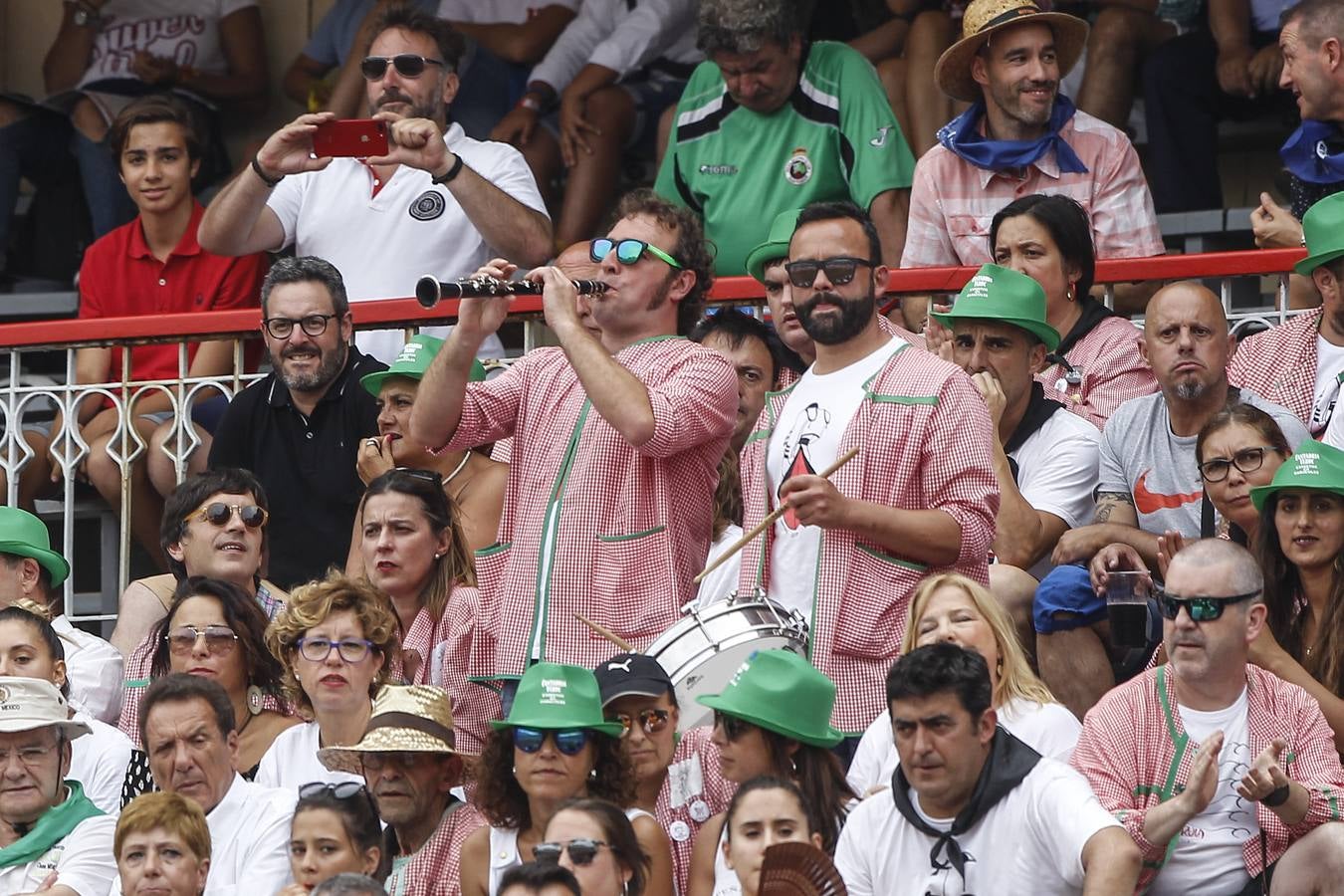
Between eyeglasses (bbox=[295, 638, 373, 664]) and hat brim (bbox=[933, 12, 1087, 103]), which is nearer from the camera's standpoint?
eyeglasses (bbox=[295, 638, 373, 664])

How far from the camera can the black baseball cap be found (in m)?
7.48

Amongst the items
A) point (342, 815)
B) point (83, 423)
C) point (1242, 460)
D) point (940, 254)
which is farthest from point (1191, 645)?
point (83, 423)

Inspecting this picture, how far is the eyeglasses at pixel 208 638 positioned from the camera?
8430mm

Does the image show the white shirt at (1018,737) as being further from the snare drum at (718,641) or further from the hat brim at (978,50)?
the hat brim at (978,50)

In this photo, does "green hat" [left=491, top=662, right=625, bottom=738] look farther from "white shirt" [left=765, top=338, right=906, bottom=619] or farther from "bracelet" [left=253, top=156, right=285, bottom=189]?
"bracelet" [left=253, top=156, right=285, bottom=189]

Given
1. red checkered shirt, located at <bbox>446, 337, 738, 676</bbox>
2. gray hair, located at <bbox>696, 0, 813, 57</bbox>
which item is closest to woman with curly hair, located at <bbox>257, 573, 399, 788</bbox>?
red checkered shirt, located at <bbox>446, 337, 738, 676</bbox>

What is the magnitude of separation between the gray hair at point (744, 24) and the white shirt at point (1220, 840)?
405cm

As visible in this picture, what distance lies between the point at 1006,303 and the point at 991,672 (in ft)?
5.73

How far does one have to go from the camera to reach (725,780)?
7.48 meters

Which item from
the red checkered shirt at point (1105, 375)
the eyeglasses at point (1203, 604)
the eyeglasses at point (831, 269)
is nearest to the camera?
the eyeglasses at point (1203, 604)

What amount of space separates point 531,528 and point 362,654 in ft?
2.00

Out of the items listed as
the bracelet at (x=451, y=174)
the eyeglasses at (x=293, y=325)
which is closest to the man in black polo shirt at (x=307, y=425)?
the eyeglasses at (x=293, y=325)

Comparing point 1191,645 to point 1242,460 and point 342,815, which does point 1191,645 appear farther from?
point 342,815

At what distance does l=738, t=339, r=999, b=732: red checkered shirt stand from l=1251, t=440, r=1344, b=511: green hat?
76cm
